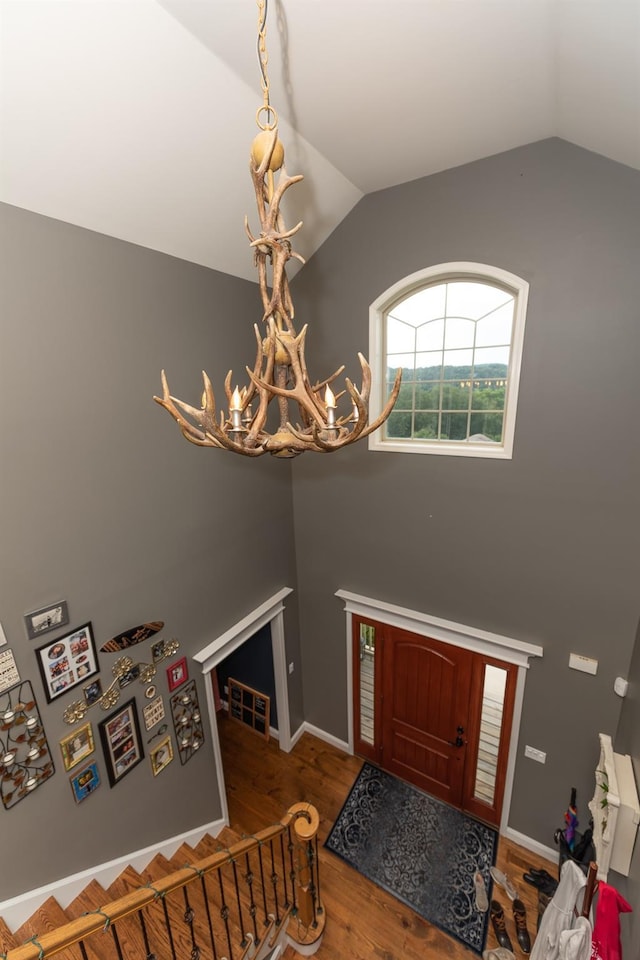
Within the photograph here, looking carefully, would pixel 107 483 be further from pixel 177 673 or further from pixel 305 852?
pixel 305 852

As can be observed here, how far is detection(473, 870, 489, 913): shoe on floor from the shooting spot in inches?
132

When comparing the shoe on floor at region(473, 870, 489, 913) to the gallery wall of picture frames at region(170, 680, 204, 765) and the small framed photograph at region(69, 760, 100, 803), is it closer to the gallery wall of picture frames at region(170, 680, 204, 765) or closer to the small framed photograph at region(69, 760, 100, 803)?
the gallery wall of picture frames at region(170, 680, 204, 765)

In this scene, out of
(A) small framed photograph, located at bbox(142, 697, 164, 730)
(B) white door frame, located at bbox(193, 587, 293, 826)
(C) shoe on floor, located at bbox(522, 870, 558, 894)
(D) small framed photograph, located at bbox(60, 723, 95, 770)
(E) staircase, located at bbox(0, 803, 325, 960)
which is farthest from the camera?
(B) white door frame, located at bbox(193, 587, 293, 826)

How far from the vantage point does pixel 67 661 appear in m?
2.42

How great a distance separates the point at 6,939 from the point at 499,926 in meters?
3.52

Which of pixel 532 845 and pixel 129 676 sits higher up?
pixel 129 676

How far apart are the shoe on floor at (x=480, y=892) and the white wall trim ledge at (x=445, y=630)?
1.99 meters

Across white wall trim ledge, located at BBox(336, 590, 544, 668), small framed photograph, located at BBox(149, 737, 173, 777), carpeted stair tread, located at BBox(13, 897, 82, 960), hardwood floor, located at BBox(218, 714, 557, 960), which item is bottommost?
hardwood floor, located at BBox(218, 714, 557, 960)

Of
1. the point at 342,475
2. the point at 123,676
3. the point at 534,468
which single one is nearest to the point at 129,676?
the point at 123,676

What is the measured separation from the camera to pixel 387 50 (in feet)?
6.13

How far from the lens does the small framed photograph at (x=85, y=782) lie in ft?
8.32

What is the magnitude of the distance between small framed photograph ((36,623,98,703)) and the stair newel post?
1.66 metres

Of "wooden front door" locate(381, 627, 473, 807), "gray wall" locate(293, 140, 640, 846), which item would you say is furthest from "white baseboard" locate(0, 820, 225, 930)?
"gray wall" locate(293, 140, 640, 846)

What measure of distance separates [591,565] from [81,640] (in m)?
3.68
